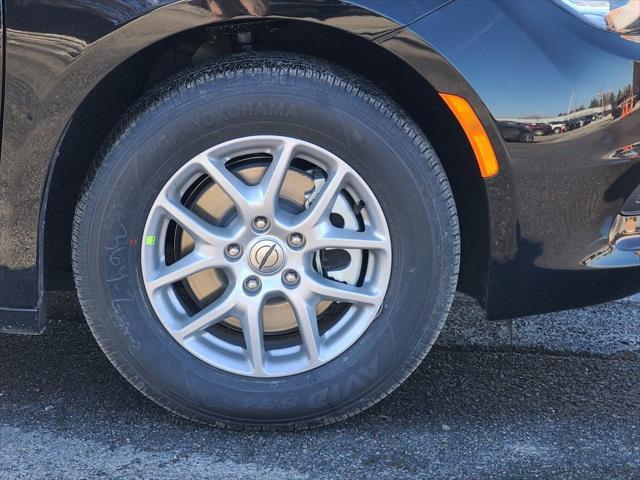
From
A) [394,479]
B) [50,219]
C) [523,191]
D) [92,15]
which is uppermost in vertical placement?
[92,15]

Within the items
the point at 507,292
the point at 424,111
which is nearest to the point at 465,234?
the point at 507,292

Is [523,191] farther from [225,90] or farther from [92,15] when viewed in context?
[92,15]

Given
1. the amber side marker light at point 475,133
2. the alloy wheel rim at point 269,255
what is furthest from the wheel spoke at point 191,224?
the amber side marker light at point 475,133

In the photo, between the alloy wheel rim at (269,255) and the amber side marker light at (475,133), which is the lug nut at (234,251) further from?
the amber side marker light at (475,133)

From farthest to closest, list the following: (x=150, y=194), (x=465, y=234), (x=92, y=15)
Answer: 1. (x=465, y=234)
2. (x=150, y=194)
3. (x=92, y=15)

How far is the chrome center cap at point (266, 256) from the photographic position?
84.7 inches

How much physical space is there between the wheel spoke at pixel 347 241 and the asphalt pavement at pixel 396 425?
1.80ft

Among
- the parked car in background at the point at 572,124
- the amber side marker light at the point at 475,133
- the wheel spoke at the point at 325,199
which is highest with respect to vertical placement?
the parked car in background at the point at 572,124

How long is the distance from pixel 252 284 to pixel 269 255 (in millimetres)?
99

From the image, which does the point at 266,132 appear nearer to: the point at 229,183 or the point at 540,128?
the point at 229,183

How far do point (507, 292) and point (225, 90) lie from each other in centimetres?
94

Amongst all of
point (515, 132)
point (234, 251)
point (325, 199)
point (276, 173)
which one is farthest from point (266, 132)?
point (515, 132)

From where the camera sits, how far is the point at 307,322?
7.20ft

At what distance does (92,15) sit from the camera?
196cm
